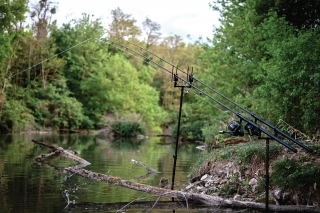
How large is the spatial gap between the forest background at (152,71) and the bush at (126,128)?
1756mm

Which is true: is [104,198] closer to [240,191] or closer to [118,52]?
[240,191]

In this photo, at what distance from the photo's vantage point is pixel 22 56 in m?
52.4

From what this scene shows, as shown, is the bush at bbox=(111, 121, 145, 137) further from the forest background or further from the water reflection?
the water reflection

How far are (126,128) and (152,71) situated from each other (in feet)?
53.7

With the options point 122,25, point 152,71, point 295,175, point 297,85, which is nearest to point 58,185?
point 295,175

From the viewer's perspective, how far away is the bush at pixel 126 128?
5022 cm

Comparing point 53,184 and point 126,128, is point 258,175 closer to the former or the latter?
point 53,184

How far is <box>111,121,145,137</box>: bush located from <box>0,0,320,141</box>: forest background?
5.76 ft

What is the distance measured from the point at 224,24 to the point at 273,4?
25.4 feet

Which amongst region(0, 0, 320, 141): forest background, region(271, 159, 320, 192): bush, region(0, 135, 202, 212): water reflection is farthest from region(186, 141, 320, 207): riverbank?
region(0, 0, 320, 141): forest background

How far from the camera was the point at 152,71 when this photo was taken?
213ft

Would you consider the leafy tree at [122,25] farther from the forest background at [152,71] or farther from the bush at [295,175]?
the bush at [295,175]

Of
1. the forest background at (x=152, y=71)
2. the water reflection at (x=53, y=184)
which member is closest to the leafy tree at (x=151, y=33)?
the forest background at (x=152, y=71)

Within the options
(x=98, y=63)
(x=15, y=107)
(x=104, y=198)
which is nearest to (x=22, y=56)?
(x=15, y=107)
